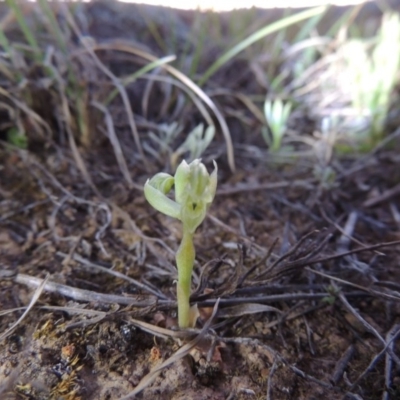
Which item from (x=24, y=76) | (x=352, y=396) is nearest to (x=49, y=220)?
(x=24, y=76)

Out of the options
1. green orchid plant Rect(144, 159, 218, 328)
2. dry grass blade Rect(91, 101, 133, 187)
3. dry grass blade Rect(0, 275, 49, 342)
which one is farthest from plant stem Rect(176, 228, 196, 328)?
dry grass blade Rect(91, 101, 133, 187)

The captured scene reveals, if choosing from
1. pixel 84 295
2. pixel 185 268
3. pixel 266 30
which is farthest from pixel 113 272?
pixel 266 30

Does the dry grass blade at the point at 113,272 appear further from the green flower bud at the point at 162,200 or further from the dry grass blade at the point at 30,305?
the green flower bud at the point at 162,200

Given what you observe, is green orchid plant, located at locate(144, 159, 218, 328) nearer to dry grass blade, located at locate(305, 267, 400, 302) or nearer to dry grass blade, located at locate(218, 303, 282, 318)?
dry grass blade, located at locate(218, 303, 282, 318)

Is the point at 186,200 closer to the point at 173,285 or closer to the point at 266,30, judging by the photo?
the point at 173,285

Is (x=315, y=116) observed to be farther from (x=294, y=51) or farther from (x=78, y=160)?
(x=78, y=160)

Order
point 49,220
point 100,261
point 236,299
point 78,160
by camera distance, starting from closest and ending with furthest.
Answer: point 236,299
point 100,261
point 49,220
point 78,160

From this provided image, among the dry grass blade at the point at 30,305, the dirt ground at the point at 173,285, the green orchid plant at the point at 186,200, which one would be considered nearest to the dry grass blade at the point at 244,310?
the dirt ground at the point at 173,285
